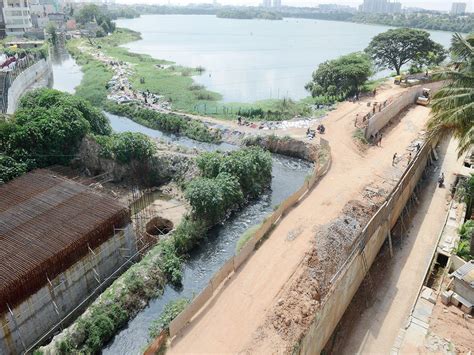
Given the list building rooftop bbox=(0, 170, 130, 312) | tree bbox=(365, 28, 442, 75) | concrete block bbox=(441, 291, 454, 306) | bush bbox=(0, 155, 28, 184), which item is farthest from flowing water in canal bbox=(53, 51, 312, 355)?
tree bbox=(365, 28, 442, 75)

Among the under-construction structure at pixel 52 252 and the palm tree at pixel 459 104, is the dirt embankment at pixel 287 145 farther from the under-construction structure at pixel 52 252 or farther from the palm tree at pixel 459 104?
the under-construction structure at pixel 52 252

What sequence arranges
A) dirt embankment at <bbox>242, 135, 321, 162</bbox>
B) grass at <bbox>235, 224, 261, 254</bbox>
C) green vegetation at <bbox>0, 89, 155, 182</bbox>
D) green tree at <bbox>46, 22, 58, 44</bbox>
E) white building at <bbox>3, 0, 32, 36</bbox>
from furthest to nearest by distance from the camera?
1. green tree at <bbox>46, 22, 58, 44</bbox>
2. white building at <bbox>3, 0, 32, 36</bbox>
3. dirt embankment at <bbox>242, 135, 321, 162</bbox>
4. green vegetation at <bbox>0, 89, 155, 182</bbox>
5. grass at <bbox>235, 224, 261, 254</bbox>

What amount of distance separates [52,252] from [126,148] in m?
16.5

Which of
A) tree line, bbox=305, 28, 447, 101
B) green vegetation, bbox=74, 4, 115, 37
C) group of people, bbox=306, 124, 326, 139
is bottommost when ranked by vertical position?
group of people, bbox=306, 124, 326, 139

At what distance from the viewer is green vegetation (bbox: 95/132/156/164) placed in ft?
123

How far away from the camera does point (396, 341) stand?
23.3 m

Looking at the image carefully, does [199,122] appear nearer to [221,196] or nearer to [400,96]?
[221,196]

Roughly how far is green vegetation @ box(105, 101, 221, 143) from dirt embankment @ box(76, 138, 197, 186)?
33.1 ft

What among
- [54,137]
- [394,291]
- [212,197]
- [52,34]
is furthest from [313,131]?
[52,34]

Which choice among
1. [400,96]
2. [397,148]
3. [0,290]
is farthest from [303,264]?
[400,96]

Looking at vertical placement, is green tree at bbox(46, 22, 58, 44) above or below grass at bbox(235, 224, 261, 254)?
above

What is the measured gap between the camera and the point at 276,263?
24.7 m

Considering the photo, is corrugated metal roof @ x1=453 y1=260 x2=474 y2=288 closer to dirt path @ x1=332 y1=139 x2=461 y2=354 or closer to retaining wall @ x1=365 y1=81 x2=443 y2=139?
dirt path @ x1=332 y1=139 x2=461 y2=354

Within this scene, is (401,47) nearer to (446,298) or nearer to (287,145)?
(287,145)
